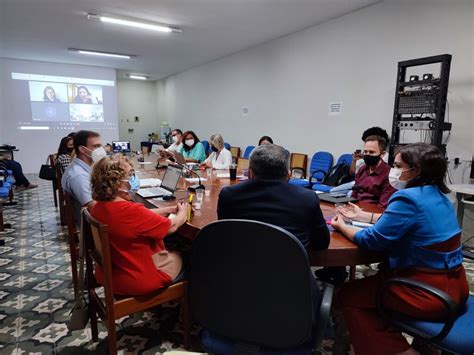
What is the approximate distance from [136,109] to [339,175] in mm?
8745

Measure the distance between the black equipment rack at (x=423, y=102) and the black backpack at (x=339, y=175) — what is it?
633mm

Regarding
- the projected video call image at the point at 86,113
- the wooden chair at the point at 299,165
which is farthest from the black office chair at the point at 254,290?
the projected video call image at the point at 86,113

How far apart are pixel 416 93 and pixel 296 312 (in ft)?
10.4

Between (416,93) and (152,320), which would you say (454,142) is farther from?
(152,320)

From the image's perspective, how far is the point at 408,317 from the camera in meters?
1.29

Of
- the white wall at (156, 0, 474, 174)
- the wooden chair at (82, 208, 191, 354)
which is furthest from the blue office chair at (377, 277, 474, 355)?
the white wall at (156, 0, 474, 174)

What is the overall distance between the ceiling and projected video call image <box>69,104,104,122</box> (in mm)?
1502

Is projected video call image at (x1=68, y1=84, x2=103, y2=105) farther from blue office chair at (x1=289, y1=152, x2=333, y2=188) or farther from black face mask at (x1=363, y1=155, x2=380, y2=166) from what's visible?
black face mask at (x1=363, y1=155, x2=380, y2=166)

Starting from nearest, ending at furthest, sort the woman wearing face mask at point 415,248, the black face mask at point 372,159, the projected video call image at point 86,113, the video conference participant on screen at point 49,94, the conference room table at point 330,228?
the woman wearing face mask at point 415,248 < the conference room table at point 330,228 < the black face mask at point 372,159 < the video conference participant on screen at point 49,94 < the projected video call image at point 86,113

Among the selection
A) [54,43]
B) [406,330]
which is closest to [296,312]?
[406,330]

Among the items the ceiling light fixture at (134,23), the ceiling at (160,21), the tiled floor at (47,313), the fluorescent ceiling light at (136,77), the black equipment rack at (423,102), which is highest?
the fluorescent ceiling light at (136,77)

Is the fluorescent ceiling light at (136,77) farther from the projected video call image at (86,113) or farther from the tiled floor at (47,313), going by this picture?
the tiled floor at (47,313)

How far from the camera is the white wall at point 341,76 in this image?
3.29 m

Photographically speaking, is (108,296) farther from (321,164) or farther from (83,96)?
(83,96)
